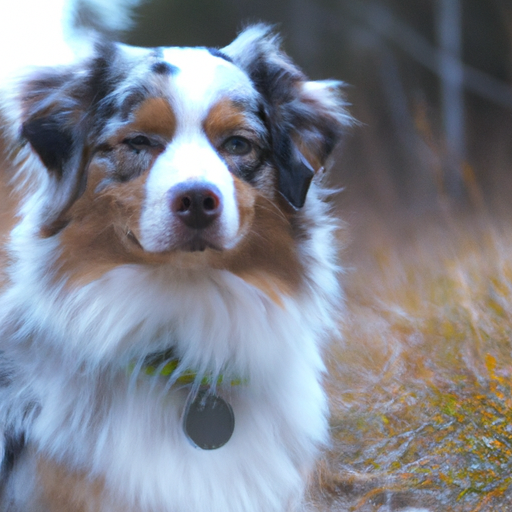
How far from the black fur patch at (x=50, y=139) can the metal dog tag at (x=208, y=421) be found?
953 mm

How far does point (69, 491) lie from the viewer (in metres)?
2.08

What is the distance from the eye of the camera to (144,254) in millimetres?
2141

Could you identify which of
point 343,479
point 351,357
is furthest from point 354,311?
point 343,479

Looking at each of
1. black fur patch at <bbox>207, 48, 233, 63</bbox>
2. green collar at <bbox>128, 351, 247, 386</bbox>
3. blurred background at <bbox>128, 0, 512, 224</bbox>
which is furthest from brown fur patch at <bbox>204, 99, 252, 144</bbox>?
blurred background at <bbox>128, 0, 512, 224</bbox>

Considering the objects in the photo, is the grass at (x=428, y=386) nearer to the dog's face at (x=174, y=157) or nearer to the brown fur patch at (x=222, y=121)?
the dog's face at (x=174, y=157)

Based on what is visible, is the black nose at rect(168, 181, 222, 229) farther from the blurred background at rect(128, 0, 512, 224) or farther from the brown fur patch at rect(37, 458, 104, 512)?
the blurred background at rect(128, 0, 512, 224)

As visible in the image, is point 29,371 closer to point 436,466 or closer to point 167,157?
point 167,157

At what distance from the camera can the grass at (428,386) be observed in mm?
2717

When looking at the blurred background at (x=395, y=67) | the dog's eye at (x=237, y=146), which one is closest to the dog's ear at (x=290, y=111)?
the dog's eye at (x=237, y=146)

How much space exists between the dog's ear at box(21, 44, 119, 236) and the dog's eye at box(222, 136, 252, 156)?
0.48 meters

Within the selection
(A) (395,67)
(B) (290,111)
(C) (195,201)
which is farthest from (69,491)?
(A) (395,67)

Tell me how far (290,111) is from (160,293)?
840 millimetres

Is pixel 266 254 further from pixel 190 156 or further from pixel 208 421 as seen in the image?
pixel 208 421

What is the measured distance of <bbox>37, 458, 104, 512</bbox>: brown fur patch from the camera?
2.07 metres
